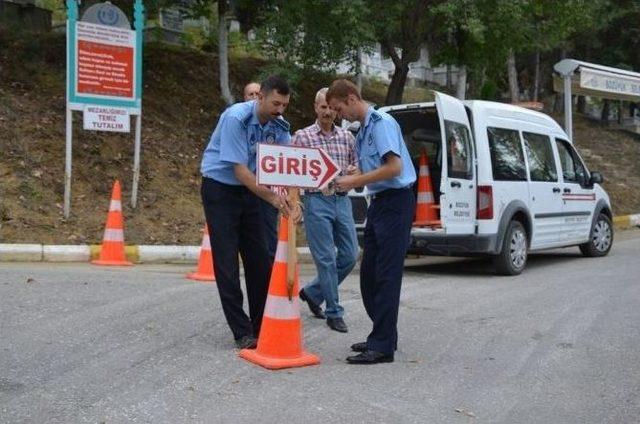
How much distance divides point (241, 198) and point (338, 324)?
1414mm

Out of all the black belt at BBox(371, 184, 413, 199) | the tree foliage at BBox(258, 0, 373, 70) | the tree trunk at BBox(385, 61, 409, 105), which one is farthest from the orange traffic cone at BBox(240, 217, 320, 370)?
the tree trunk at BBox(385, 61, 409, 105)

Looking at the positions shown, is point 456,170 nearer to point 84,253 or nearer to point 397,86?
point 84,253

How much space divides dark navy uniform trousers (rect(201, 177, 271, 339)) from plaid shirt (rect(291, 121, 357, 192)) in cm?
97

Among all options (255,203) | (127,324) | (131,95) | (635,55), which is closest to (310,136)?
(255,203)

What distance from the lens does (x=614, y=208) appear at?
60.5 feet

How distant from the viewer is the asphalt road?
14.2 ft

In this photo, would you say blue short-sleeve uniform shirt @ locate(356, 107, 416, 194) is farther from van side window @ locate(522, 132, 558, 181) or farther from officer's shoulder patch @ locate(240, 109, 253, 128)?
van side window @ locate(522, 132, 558, 181)

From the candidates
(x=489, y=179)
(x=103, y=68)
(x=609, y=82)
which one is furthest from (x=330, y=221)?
(x=609, y=82)

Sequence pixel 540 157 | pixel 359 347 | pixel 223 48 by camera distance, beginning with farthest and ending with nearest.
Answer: pixel 223 48, pixel 540 157, pixel 359 347

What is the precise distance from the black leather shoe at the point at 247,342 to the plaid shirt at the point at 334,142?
1615 mm

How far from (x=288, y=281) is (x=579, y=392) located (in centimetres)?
193

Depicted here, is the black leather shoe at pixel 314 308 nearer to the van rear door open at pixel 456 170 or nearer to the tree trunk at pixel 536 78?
the van rear door open at pixel 456 170

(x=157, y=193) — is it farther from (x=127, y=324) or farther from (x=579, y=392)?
(x=579, y=392)

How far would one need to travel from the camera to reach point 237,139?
17.0 ft
